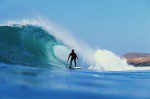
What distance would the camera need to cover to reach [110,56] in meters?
37.4

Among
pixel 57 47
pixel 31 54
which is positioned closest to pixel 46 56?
pixel 31 54

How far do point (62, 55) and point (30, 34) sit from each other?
3.48 m

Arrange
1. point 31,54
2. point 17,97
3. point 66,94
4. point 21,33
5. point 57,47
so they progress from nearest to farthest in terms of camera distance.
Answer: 1. point 17,97
2. point 66,94
3. point 31,54
4. point 21,33
5. point 57,47

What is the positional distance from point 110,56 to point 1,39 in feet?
49.2

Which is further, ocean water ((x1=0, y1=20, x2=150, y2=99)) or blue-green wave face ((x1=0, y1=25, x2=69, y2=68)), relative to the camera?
blue-green wave face ((x1=0, y1=25, x2=69, y2=68))

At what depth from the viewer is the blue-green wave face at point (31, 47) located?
900 inches

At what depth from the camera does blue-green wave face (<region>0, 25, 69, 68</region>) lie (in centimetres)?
2287

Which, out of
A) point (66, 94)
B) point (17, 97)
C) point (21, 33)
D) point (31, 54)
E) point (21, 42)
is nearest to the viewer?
point (17, 97)

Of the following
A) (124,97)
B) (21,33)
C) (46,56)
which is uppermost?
(21,33)

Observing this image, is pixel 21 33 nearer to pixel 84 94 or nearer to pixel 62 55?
pixel 62 55

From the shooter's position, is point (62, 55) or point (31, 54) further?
point (62, 55)

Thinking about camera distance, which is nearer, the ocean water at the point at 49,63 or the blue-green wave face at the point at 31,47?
the ocean water at the point at 49,63

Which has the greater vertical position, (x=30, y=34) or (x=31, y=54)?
(x=30, y=34)

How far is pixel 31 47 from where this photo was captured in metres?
27.0
